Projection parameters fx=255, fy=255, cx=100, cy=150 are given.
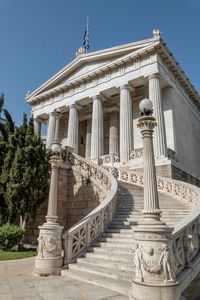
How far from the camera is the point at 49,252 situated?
7484 mm

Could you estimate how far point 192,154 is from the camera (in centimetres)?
2691

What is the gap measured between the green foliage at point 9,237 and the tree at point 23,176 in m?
1.10

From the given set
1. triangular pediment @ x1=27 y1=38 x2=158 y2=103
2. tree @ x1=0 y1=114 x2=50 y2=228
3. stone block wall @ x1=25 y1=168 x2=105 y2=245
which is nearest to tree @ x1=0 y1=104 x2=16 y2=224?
tree @ x1=0 y1=114 x2=50 y2=228

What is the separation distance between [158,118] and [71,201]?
398 inches

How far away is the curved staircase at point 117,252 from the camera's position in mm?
6113

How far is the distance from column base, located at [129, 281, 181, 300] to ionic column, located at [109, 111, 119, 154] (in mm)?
21784

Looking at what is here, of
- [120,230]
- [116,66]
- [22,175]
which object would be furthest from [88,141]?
[120,230]

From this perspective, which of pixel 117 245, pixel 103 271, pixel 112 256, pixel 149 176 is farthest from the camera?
pixel 117 245

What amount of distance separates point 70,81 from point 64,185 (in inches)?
663

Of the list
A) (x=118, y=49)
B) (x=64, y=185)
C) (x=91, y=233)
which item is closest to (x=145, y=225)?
(x=91, y=233)

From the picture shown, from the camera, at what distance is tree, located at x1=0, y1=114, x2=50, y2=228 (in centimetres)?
1231

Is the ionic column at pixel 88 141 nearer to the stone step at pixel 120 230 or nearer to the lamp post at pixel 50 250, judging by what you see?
the stone step at pixel 120 230

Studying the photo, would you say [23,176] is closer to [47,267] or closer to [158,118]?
[47,267]

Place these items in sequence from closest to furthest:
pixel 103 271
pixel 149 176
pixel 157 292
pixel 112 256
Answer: pixel 157 292
pixel 149 176
pixel 103 271
pixel 112 256
